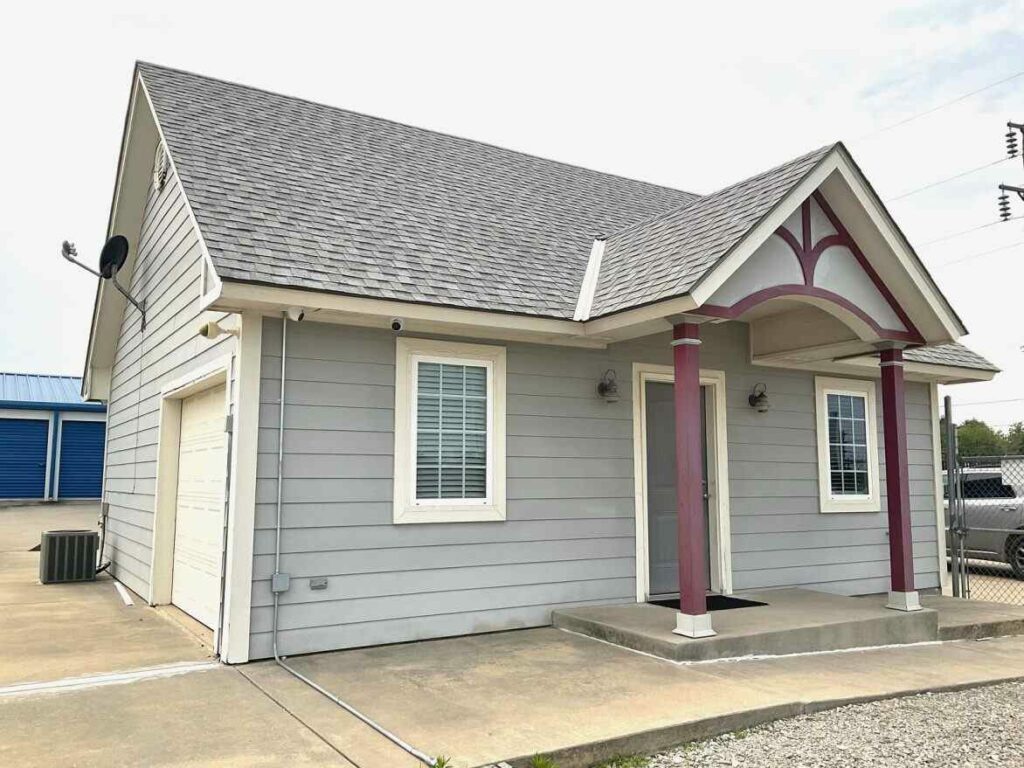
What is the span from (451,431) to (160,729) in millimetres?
2920

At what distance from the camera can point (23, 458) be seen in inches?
823

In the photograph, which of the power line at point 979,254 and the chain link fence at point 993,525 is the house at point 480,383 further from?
the power line at point 979,254

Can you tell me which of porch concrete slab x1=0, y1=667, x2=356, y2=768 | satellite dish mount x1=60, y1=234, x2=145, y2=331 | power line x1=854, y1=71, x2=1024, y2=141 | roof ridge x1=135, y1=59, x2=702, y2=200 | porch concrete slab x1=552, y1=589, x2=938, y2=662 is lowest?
porch concrete slab x1=0, y1=667, x2=356, y2=768

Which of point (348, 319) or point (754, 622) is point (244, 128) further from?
point (754, 622)

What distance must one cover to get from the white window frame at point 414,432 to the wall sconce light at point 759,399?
281cm

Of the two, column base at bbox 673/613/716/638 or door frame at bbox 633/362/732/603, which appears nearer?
column base at bbox 673/613/716/638

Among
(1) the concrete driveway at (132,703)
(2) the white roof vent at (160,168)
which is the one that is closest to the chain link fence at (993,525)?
(1) the concrete driveway at (132,703)

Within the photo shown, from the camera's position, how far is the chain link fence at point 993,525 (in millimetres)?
9391

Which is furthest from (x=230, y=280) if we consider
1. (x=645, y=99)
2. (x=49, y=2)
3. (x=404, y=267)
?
(x=645, y=99)

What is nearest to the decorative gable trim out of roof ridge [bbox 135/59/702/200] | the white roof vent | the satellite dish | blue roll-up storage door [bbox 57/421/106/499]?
roof ridge [bbox 135/59/702/200]

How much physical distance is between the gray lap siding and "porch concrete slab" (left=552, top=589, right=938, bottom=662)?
1.79ft

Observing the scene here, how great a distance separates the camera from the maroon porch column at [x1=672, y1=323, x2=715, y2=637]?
5227 millimetres

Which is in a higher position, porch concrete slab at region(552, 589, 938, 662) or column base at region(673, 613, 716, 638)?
column base at region(673, 613, 716, 638)

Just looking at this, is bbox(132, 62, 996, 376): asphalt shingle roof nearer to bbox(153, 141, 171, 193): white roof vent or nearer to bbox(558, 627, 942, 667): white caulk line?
bbox(153, 141, 171, 193): white roof vent
